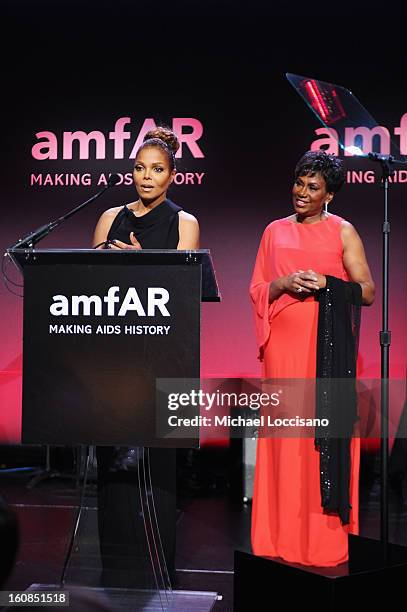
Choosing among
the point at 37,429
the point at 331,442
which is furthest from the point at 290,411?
the point at 37,429

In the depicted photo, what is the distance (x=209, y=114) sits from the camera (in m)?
5.99

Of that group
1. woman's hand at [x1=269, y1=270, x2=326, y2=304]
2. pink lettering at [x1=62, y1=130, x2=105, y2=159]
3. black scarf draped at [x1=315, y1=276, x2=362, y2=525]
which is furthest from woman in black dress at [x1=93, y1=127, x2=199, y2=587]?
pink lettering at [x1=62, y1=130, x2=105, y2=159]

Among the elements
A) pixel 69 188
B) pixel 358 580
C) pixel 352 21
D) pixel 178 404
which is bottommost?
pixel 358 580

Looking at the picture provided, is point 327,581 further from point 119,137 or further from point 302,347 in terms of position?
point 119,137

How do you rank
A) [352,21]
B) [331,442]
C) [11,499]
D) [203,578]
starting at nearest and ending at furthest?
[331,442], [203,578], [11,499], [352,21]

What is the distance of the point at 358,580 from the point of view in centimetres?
255

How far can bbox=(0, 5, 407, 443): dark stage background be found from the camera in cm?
586

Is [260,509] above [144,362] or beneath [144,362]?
beneath

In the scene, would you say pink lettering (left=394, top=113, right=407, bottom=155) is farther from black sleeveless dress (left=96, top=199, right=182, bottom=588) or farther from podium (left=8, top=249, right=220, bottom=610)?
podium (left=8, top=249, right=220, bottom=610)

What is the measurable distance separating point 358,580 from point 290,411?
23.5 inches

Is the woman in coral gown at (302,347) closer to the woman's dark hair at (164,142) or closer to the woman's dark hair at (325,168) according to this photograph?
the woman's dark hair at (325,168)

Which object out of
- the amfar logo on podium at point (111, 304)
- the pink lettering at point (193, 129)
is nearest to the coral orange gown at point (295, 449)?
the amfar logo on podium at point (111, 304)

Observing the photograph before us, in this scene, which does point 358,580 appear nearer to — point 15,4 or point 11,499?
point 11,499

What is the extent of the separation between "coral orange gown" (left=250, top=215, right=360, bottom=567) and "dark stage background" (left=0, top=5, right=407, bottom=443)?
311cm
